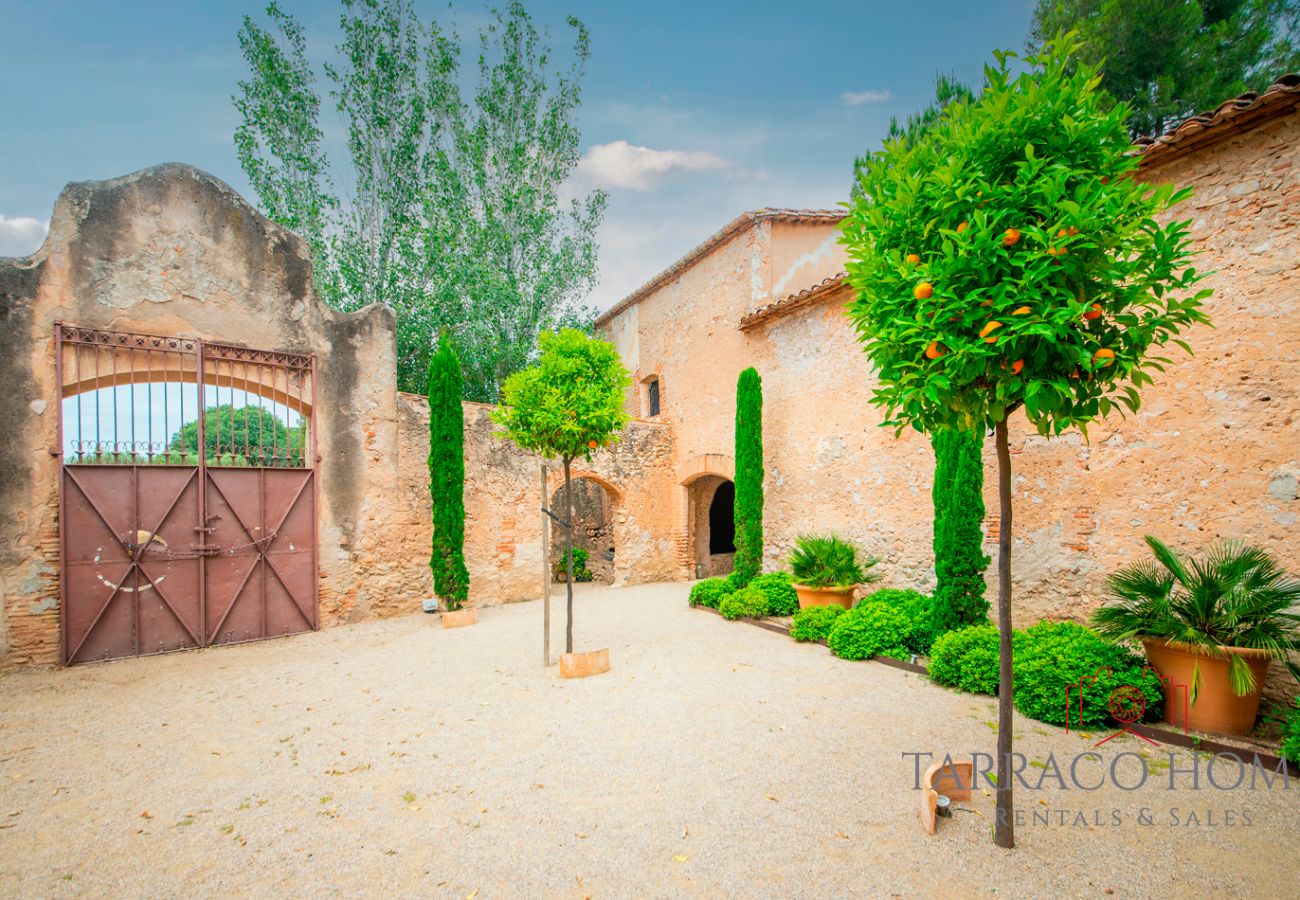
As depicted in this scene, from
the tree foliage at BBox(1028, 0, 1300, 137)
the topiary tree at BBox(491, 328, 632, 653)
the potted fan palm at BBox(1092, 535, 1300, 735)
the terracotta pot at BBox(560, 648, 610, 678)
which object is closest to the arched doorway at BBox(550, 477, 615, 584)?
the topiary tree at BBox(491, 328, 632, 653)

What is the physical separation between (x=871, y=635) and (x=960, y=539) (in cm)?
141

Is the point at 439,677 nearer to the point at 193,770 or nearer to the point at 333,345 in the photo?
the point at 193,770

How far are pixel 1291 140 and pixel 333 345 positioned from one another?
414 inches

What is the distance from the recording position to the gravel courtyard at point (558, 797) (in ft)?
8.67

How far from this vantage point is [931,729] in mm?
4273

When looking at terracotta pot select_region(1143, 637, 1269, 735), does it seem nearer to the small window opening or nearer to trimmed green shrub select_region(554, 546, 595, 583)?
trimmed green shrub select_region(554, 546, 595, 583)

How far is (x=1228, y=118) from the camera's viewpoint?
458cm

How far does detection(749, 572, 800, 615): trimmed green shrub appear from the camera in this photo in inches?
331

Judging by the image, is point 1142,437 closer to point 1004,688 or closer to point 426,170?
point 1004,688

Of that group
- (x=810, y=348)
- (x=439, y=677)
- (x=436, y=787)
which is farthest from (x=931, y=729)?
(x=810, y=348)

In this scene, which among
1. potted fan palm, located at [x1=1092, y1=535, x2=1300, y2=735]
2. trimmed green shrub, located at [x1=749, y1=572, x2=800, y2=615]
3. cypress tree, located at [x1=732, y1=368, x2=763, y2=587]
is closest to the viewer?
potted fan palm, located at [x1=1092, y1=535, x2=1300, y2=735]

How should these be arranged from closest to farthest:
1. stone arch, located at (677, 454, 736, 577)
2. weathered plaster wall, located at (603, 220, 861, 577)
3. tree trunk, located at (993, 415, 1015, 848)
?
tree trunk, located at (993, 415, 1015, 848)
weathered plaster wall, located at (603, 220, 861, 577)
stone arch, located at (677, 454, 736, 577)

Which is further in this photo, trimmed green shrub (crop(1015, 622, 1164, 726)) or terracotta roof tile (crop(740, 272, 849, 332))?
terracotta roof tile (crop(740, 272, 849, 332))

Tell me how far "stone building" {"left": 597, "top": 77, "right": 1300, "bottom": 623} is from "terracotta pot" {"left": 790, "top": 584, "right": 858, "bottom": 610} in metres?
0.78
